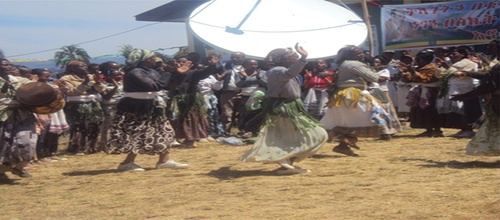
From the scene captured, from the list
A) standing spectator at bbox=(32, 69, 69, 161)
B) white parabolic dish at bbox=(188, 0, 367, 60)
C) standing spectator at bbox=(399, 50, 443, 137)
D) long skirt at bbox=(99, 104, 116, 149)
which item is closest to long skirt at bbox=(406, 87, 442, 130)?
standing spectator at bbox=(399, 50, 443, 137)

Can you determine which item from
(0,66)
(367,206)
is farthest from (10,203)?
(367,206)

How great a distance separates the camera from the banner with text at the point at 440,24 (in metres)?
14.6

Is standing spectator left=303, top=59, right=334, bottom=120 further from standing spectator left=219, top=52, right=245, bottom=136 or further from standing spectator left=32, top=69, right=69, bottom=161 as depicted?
standing spectator left=32, top=69, right=69, bottom=161

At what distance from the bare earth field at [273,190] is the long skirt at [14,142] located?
38cm

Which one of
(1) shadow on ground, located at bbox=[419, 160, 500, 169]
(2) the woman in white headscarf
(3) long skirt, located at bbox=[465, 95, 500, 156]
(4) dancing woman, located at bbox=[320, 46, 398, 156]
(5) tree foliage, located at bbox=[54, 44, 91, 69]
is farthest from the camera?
(5) tree foliage, located at bbox=[54, 44, 91, 69]

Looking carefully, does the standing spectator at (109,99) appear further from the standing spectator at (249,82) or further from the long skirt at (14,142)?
the long skirt at (14,142)

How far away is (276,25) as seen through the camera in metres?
11.4

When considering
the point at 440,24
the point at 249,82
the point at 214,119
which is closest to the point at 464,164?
the point at 249,82

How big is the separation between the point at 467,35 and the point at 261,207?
10.7 m

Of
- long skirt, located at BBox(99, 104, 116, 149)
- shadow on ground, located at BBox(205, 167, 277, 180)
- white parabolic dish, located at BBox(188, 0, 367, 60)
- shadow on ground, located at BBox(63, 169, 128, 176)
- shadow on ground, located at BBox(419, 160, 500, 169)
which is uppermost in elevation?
white parabolic dish, located at BBox(188, 0, 367, 60)

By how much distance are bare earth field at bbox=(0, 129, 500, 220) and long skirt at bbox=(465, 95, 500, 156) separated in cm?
20

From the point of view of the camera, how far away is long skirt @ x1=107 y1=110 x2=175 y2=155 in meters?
8.30

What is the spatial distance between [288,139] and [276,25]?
4.14 metres

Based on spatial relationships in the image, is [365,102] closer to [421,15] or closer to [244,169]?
[244,169]
